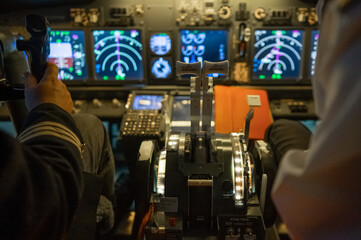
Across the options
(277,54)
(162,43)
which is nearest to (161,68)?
(162,43)

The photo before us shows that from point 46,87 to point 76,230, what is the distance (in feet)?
1.83

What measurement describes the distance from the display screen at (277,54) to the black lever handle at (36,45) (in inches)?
78.4

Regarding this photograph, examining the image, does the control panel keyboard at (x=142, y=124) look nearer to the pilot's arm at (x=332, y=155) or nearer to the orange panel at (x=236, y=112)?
the orange panel at (x=236, y=112)

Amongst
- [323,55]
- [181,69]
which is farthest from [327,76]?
[181,69]

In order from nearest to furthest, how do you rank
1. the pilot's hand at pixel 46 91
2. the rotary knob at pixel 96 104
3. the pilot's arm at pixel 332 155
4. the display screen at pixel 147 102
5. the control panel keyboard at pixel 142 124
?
the pilot's arm at pixel 332 155
the pilot's hand at pixel 46 91
the control panel keyboard at pixel 142 124
the display screen at pixel 147 102
the rotary knob at pixel 96 104

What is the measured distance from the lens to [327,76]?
23.4 inches

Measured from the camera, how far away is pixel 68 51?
9.26 feet

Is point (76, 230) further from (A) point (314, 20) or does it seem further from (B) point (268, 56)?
(A) point (314, 20)

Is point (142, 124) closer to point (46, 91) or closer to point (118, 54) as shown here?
point (118, 54)

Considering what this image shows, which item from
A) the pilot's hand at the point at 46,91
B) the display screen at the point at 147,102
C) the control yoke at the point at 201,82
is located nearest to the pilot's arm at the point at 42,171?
the pilot's hand at the point at 46,91

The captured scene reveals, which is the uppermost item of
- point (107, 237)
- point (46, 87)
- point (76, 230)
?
point (46, 87)

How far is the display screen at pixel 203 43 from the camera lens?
2.78m

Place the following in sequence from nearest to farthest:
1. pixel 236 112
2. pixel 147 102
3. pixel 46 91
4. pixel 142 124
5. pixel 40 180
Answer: pixel 40 180 < pixel 46 91 < pixel 142 124 < pixel 236 112 < pixel 147 102

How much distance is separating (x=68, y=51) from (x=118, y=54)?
15.8 inches
